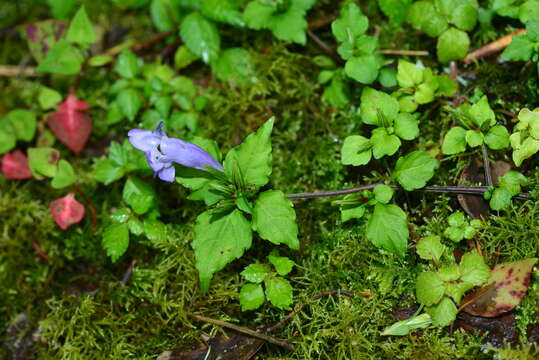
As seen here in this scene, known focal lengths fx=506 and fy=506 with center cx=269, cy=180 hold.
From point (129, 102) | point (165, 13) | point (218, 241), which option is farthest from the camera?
point (165, 13)

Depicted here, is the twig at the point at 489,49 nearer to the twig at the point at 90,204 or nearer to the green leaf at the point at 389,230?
the green leaf at the point at 389,230

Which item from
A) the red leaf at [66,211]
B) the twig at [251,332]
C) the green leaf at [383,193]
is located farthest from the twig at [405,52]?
the red leaf at [66,211]

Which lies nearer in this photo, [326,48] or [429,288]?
[429,288]

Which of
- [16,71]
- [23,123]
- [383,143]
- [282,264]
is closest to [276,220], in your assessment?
[282,264]

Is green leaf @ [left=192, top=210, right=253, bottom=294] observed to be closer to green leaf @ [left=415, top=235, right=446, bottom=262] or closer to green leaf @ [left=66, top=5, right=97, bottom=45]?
green leaf @ [left=415, top=235, right=446, bottom=262]

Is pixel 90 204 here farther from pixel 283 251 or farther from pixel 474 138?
pixel 474 138

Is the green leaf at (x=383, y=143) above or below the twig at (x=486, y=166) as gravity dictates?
above
